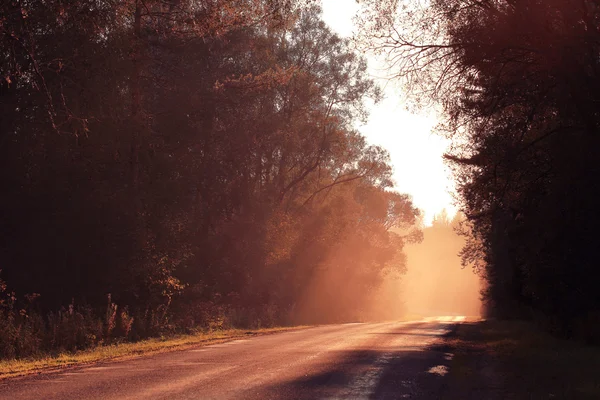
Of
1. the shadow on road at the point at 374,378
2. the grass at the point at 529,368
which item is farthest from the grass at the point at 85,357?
the grass at the point at 529,368

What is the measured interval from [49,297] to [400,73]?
15.7 meters

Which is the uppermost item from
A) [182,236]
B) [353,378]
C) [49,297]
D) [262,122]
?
[262,122]

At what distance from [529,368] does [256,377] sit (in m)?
5.85

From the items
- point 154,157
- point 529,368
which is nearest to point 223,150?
point 154,157

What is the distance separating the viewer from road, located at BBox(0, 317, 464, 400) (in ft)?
31.3

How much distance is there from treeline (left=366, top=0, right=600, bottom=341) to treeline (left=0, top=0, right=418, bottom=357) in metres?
3.53

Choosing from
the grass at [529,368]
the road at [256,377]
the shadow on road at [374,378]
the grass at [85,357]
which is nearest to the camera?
the road at [256,377]

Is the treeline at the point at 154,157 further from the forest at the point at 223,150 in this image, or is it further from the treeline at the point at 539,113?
the treeline at the point at 539,113

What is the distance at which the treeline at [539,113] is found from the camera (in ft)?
54.1

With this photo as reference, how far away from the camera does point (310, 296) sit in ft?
181

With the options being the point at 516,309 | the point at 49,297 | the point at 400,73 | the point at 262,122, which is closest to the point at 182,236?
the point at 49,297

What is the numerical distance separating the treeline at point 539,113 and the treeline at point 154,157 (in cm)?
353

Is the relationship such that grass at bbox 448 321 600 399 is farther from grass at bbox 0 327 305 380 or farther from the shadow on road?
grass at bbox 0 327 305 380

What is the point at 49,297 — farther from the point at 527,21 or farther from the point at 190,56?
the point at 527,21
